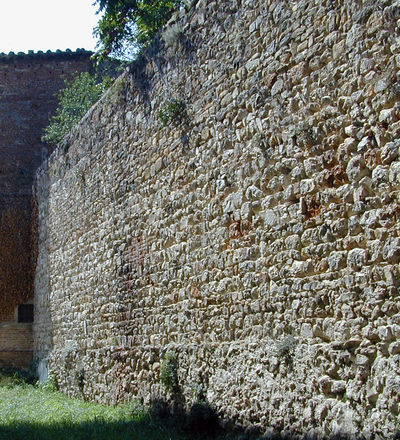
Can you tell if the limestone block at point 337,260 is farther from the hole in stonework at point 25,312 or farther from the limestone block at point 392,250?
the hole in stonework at point 25,312

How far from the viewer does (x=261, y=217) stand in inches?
275

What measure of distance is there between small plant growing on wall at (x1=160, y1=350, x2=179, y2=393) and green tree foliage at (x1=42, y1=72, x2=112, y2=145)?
10751mm

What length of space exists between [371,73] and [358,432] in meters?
2.95

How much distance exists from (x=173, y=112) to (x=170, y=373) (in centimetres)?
339

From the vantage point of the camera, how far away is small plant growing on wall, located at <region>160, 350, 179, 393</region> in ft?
27.9

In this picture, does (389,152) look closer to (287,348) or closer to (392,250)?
(392,250)

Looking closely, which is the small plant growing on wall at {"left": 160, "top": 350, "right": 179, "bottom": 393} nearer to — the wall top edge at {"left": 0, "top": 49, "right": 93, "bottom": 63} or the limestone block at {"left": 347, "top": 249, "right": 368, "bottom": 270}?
the limestone block at {"left": 347, "top": 249, "right": 368, "bottom": 270}

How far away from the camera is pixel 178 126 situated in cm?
881

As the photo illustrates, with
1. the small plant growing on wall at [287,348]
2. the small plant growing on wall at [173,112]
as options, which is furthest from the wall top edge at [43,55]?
the small plant growing on wall at [287,348]

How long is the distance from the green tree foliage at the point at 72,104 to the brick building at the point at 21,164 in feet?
1.73

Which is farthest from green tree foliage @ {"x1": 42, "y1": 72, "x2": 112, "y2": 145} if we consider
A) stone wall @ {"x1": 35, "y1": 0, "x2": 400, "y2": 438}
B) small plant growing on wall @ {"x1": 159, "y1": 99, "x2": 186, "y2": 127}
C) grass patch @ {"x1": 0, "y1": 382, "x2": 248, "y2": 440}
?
small plant growing on wall @ {"x1": 159, "y1": 99, "x2": 186, "y2": 127}

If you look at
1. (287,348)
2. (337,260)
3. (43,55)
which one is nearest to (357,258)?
(337,260)

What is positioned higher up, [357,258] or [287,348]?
[357,258]

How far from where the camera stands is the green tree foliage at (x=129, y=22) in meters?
14.9
